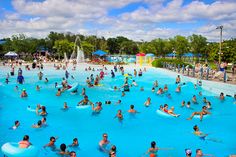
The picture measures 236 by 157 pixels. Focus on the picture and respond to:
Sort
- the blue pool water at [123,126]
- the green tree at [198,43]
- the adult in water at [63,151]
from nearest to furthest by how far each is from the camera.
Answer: the adult in water at [63,151]
the blue pool water at [123,126]
the green tree at [198,43]

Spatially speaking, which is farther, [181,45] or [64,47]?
[181,45]

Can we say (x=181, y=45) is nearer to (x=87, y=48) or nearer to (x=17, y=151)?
(x=87, y=48)

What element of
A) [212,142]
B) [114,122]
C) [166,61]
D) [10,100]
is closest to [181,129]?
[212,142]

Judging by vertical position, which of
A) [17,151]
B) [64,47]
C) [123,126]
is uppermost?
[64,47]

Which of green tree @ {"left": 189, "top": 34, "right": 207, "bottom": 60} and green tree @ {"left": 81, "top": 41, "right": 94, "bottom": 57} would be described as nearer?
green tree @ {"left": 189, "top": 34, "right": 207, "bottom": 60}

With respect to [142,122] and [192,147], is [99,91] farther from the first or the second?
[192,147]

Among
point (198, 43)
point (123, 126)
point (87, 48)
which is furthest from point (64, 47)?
point (123, 126)

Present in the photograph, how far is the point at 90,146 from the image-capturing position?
10.1 m

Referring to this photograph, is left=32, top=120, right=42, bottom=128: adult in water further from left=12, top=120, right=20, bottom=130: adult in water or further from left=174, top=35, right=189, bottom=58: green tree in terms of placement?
left=174, top=35, right=189, bottom=58: green tree

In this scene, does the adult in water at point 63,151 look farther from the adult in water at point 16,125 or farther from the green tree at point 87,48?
the green tree at point 87,48

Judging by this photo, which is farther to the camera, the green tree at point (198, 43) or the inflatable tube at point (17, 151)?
the green tree at point (198, 43)

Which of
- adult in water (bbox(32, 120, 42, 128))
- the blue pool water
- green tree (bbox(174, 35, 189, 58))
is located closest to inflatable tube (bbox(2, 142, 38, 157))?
the blue pool water

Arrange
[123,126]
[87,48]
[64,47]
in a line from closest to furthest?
[123,126] → [64,47] → [87,48]

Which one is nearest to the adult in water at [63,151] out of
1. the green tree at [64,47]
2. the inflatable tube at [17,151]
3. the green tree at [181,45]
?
the inflatable tube at [17,151]
